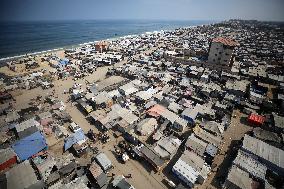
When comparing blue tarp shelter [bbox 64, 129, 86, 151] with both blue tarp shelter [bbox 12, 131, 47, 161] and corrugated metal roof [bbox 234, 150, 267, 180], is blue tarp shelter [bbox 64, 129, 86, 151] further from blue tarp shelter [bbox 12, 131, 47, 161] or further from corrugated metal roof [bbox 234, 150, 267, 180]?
corrugated metal roof [bbox 234, 150, 267, 180]

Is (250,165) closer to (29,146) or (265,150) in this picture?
(265,150)

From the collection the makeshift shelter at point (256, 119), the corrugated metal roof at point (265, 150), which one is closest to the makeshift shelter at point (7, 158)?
the corrugated metal roof at point (265, 150)

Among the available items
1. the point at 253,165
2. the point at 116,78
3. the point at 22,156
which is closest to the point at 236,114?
the point at 253,165

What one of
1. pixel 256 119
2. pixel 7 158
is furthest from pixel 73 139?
pixel 256 119

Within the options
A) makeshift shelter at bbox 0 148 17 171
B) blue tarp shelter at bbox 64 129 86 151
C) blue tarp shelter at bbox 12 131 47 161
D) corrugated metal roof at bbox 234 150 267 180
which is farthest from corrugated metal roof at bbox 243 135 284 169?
makeshift shelter at bbox 0 148 17 171

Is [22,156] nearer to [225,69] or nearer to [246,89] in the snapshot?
[246,89]
